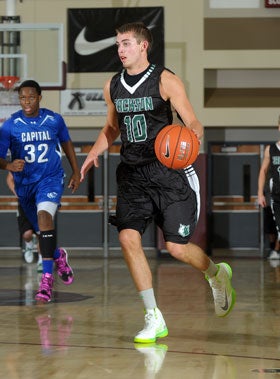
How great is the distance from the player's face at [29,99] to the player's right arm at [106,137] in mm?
2230

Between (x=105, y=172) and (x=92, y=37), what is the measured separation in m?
2.34

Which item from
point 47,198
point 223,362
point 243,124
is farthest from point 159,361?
point 243,124

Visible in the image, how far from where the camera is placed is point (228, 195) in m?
17.0

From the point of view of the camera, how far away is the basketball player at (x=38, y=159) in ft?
27.3

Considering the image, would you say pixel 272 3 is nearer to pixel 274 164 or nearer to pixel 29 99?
pixel 274 164

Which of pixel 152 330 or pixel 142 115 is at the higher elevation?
pixel 142 115

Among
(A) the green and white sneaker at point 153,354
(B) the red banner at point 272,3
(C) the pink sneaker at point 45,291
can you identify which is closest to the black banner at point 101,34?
(B) the red banner at point 272,3

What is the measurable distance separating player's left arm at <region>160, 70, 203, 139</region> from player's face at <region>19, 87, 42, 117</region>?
2.57 m

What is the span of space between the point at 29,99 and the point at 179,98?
2824 mm

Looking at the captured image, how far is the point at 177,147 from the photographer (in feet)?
18.2

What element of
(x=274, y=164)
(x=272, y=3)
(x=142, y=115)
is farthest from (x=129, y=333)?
(x=272, y=3)

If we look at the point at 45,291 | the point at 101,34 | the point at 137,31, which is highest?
the point at 101,34

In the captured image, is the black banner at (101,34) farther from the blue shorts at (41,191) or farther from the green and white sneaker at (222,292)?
the green and white sneaker at (222,292)

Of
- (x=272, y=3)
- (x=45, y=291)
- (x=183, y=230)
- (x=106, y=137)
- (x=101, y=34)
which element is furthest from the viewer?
(x=101, y=34)
